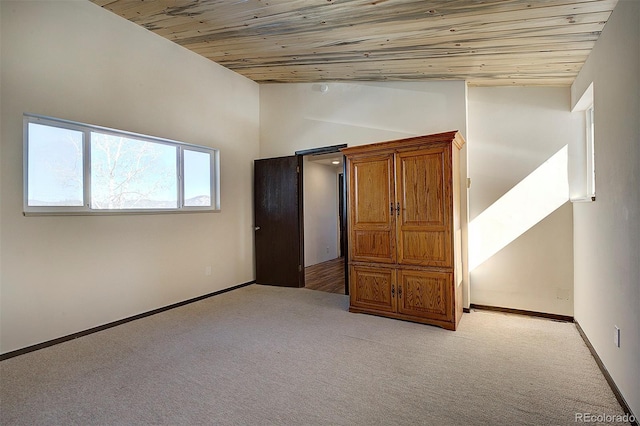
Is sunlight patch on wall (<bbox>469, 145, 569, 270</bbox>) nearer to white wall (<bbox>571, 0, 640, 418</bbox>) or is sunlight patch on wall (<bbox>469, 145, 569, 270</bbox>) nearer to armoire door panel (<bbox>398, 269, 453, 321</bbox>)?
white wall (<bbox>571, 0, 640, 418</bbox>)

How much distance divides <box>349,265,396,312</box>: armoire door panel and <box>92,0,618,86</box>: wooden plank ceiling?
2.23 m

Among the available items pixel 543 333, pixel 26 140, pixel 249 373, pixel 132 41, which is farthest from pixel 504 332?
pixel 132 41

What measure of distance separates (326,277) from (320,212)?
1.99 meters

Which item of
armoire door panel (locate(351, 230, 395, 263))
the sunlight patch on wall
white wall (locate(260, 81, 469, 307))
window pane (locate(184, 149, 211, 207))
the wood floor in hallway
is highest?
white wall (locate(260, 81, 469, 307))

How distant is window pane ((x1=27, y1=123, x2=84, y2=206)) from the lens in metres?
2.77

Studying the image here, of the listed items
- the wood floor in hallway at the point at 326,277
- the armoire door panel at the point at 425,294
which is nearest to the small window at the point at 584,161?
Result: the armoire door panel at the point at 425,294

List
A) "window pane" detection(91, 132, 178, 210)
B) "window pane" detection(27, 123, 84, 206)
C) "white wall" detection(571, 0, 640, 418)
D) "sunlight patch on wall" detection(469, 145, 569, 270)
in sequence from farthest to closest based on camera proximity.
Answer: "sunlight patch on wall" detection(469, 145, 569, 270)
"window pane" detection(91, 132, 178, 210)
"window pane" detection(27, 123, 84, 206)
"white wall" detection(571, 0, 640, 418)

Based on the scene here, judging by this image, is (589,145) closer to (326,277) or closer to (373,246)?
(373,246)

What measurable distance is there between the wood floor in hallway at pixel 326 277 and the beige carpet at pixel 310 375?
1502 mm

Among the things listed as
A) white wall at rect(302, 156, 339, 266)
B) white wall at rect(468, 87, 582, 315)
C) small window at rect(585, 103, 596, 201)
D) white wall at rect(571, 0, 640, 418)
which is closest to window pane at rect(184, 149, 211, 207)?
white wall at rect(302, 156, 339, 266)

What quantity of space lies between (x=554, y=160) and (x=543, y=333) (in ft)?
5.83

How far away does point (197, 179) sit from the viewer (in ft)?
14.3

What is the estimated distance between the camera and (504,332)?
3.04m

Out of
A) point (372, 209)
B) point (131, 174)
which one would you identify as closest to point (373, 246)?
point (372, 209)
